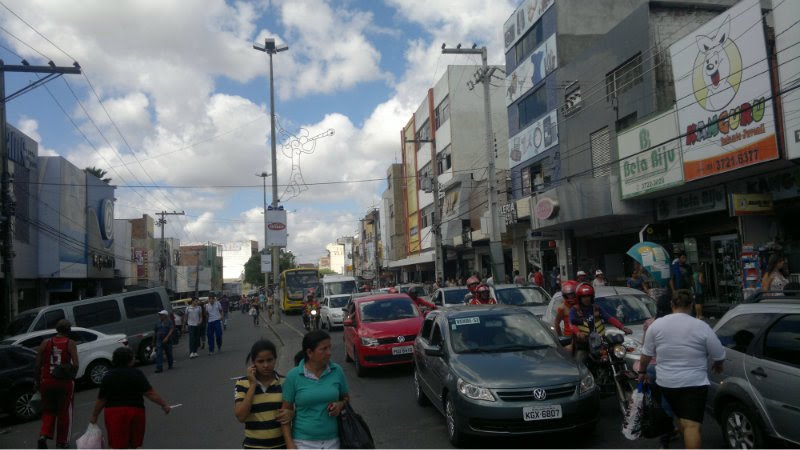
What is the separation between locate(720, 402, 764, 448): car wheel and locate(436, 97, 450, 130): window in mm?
39249

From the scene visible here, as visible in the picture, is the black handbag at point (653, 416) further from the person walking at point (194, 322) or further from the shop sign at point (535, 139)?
the shop sign at point (535, 139)

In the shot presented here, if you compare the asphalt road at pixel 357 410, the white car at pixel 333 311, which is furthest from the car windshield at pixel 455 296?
the white car at pixel 333 311

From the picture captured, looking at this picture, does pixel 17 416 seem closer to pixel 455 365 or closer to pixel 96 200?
pixel 455 365

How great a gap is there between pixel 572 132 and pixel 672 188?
789 centimetres

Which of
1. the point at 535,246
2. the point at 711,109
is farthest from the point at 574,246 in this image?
the point at 711,109

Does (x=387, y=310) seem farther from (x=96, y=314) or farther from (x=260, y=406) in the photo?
(x=96, y=314)

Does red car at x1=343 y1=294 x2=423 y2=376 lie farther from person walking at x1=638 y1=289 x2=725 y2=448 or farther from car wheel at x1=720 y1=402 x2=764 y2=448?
person walking at x1=638 y1=289 x2=725 y2=448

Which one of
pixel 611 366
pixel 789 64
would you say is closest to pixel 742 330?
pixel 611 366

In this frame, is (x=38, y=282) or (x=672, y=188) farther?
(x=38, y=282)

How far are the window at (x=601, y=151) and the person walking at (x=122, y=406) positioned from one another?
19215mm

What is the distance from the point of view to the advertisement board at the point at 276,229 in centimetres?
2595

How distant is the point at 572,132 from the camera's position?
2452 cm

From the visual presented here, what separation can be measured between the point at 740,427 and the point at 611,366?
67.9 inches

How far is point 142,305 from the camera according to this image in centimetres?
1866
